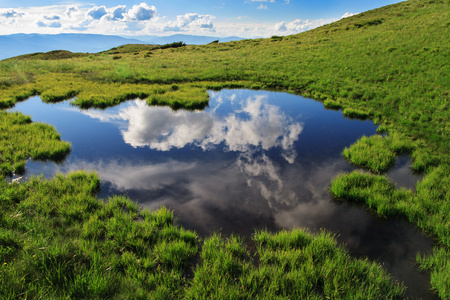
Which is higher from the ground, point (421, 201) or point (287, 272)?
point (421, 201)

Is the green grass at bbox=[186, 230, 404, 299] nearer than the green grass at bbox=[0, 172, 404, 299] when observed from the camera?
No

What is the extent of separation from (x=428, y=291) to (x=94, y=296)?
603cm

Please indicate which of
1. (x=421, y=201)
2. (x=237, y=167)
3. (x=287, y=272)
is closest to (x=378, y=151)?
(x=421, y=201)

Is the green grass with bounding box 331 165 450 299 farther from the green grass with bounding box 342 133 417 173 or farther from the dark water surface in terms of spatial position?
the green grass with bounding box 342 133 417 173

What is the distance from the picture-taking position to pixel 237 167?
8.70 metres

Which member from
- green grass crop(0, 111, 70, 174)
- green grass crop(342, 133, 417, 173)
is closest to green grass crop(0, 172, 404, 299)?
green grass crop(0, 111, 70, 174)

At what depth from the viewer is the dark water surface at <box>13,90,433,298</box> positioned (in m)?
5.72

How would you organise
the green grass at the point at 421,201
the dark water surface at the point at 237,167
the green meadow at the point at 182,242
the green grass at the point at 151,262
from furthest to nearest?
1. the dark water surface at the point at 237,167
2. the green grass at the point at 421,201
3. the green meadow at the point at 182,242
4. the green grass at the point at 151,262

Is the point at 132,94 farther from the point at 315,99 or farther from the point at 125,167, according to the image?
the point at 315,99

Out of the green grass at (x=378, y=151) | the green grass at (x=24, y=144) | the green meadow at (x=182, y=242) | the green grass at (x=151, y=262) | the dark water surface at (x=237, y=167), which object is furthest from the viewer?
the green grass at (x=378, y=151)

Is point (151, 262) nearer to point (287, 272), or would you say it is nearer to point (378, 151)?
point (287, 272)

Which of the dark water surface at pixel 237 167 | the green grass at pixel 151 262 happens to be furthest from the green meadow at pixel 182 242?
the dark water surface at pixel 237 167

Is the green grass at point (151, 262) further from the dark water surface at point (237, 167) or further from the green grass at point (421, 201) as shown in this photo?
the green grass at point (421, 201)

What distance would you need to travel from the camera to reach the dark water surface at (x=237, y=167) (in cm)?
572
